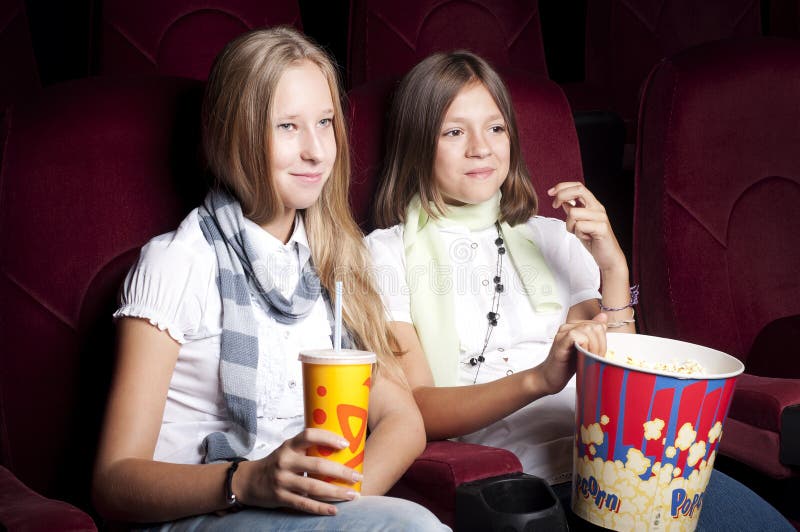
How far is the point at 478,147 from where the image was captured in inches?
57.2

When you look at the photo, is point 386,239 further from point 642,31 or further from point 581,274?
point 642,31

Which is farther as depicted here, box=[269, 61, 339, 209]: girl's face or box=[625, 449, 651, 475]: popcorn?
box=[269, 61, 339, 209]: girl's face

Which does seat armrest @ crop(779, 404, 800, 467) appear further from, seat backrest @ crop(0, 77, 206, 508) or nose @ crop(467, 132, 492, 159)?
seat backrest @ crop(0, 77, 206, 508)

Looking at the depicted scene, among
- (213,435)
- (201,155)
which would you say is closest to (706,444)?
(213,435)

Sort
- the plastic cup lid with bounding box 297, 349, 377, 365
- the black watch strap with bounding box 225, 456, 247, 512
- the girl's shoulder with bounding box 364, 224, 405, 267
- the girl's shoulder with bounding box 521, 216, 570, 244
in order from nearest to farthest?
1. the plastic cup lid with bounding box 297, 349, 377, 365
2. the black watch strap with bounding box 225, 456, 247, 512
3. the girl's shoulder with bounding box 364, 224, 405, 267
4. the girl's shoulder with bounding box 521, 216, 570, 244

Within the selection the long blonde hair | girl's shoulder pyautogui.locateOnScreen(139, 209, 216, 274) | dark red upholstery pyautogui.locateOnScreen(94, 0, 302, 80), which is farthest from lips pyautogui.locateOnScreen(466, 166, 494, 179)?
dark red upholstery pyautogui.locateOnScreen(94, 0, 302, 80)

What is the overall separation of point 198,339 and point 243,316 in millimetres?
67

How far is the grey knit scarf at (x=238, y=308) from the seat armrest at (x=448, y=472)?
0.69 ft

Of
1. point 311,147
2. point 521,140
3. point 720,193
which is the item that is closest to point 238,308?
point 311,147

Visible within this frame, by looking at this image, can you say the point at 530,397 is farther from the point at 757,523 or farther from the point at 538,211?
the point at 538,211

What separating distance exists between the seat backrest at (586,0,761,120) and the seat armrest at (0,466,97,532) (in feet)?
7.14

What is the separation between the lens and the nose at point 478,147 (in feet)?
4.76

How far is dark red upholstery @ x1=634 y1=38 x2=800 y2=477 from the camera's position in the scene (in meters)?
1.59

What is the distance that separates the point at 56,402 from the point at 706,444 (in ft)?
2.75
